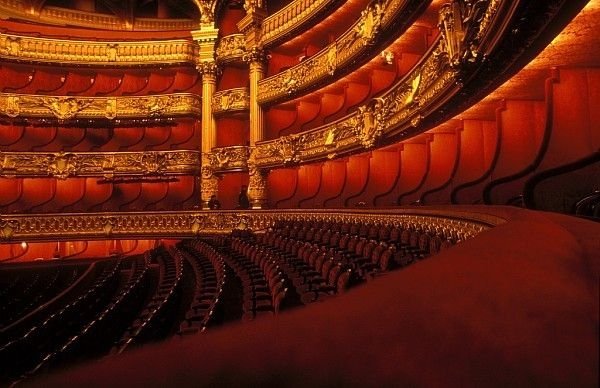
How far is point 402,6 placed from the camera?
4441 mm

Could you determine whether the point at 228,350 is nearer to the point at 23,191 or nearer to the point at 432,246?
the point at 432,246

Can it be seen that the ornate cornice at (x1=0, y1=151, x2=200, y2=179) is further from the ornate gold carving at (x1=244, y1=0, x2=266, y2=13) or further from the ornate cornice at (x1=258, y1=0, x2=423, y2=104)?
the ornate gold carving at (x1=244, y1=0, x2=266, y2=13)

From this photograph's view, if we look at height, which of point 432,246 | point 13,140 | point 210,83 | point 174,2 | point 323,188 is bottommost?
point 432,246

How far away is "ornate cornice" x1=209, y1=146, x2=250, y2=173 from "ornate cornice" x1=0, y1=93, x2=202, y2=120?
0.96m

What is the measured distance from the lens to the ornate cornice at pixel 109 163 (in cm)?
860

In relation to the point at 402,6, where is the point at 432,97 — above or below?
below

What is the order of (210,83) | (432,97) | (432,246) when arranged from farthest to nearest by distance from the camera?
(210,83), (432,97), (432,246)

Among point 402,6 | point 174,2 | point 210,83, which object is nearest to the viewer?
point 402,6

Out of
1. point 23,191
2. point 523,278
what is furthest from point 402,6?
point 23,191

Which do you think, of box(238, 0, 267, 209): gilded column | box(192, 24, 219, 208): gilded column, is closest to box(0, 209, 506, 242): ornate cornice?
box(238, 0, 267, 209): gilded column

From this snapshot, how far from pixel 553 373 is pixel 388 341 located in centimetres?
9

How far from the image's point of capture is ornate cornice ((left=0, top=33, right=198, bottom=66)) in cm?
866

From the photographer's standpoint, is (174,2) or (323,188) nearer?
(323,188)

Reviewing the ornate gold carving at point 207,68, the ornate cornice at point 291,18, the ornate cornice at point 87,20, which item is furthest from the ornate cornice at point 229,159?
the ornate cornice at point 87,20
